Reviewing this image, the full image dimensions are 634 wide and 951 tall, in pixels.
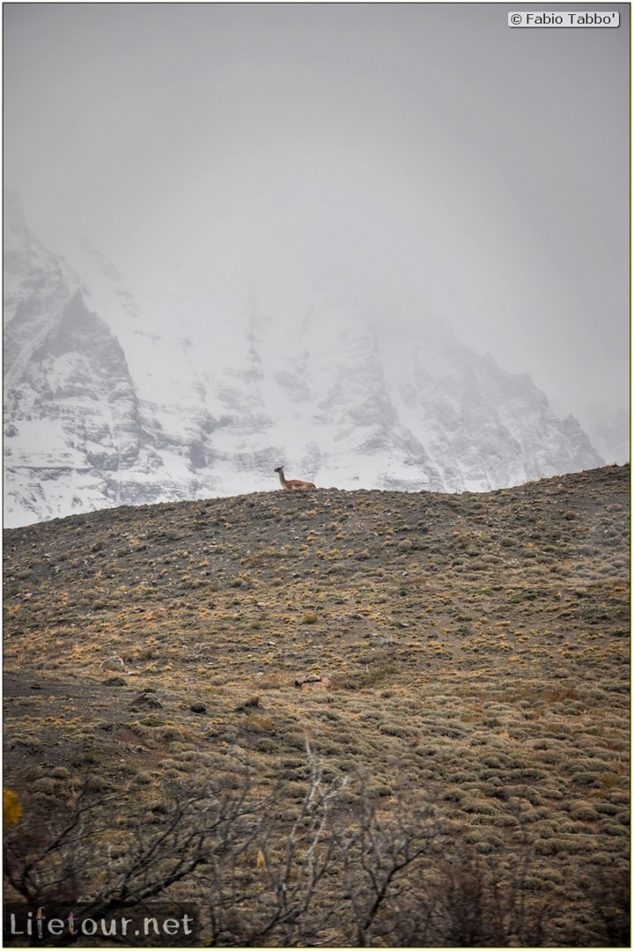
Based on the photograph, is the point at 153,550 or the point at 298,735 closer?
the point at 298,735

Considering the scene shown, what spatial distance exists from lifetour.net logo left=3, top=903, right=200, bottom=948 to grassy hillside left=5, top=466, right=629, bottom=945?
2.04ft

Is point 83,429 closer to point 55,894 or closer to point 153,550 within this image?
point 153,550

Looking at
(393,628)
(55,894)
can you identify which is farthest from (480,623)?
(55,894)

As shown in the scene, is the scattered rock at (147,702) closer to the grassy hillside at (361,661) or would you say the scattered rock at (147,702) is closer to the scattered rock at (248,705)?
the grassy hillside at (361,661)

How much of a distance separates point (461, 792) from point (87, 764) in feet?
16.5

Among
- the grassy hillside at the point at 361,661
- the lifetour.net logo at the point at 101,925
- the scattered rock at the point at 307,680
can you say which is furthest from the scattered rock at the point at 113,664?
the lifetour.net logo at the point at 101,925

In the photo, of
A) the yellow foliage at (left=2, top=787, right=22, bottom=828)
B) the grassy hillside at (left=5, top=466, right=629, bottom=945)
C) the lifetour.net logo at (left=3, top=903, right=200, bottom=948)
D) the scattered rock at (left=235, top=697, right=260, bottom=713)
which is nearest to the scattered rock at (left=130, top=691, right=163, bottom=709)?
the grassy hillside at (left=5, top=466, right=629, bottom=945)

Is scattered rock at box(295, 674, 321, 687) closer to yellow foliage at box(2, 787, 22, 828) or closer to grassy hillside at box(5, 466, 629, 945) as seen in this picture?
grassy hillside at box(5, 466, 629, 945)

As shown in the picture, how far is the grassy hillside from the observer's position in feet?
27.4

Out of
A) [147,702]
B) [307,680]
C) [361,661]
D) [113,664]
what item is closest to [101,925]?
[147,702]

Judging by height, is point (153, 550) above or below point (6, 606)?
above

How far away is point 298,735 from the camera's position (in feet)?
37.1

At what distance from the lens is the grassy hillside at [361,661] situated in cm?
835

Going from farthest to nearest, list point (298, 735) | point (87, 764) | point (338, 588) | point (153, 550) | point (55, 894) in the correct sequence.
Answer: point (153, 550) → point (338, 588) → point (298, 735) → point (87, 764) → point (55, 894)
